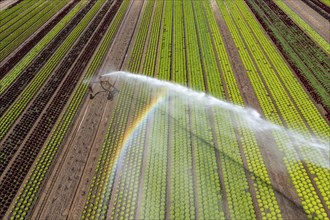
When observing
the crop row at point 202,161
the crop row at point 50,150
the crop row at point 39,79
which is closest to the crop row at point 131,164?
the crop row at point 202,161

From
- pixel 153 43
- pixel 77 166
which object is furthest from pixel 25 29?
pixel 77 166

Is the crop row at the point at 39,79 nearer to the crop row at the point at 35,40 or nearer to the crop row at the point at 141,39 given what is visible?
the crop row at the point at 35,40

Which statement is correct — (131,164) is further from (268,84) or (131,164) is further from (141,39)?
(141,39)

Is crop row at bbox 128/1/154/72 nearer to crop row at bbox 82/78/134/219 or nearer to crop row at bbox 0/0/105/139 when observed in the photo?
crop row at bbox 82/78/134/219

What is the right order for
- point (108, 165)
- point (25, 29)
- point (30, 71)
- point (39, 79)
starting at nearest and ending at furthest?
1. point (108, 165)
2. point (39, 79)
3. point (30, 71)
4. point (25, 29)

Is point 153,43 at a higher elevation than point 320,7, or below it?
below

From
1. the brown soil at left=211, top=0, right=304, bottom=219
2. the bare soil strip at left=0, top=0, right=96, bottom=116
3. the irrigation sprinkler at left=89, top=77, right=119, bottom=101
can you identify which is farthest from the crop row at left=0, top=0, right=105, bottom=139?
the brown soil at left=211, top=0, right=304, bottom=219
